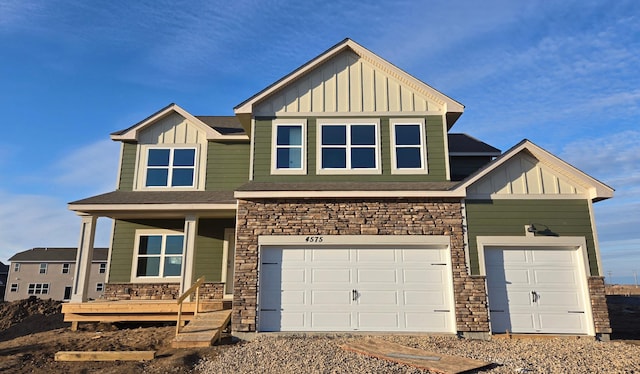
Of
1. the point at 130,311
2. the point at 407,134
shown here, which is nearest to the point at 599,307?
the point at 407,134

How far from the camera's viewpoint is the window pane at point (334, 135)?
12.0 m

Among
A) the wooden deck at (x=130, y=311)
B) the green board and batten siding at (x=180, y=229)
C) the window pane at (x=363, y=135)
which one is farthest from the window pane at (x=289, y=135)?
the wooden deck at (x=130, y=311)

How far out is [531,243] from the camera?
10500 mm

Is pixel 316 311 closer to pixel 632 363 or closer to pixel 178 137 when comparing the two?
pixel 632 363

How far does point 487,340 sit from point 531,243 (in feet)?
9.16

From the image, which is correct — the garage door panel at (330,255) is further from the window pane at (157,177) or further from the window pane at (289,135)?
the window pane at (157,177)

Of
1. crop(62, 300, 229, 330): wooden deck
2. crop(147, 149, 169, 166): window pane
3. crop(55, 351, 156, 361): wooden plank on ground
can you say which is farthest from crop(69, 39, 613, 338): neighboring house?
crop(55, 351, 156, 361): wooden plank on ground

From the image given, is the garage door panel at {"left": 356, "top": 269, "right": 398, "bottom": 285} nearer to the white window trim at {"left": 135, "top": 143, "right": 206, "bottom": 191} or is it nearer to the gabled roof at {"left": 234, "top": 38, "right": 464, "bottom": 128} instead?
the gabled roof at {"left": 234, "top": 38, "right": 464, "bottom": 128}

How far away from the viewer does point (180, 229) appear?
1397 cm

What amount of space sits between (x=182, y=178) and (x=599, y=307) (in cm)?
1289

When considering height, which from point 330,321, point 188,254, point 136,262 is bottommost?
point 330,321

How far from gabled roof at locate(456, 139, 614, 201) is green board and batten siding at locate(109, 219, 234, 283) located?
7945 mm

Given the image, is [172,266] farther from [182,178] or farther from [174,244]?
[182,178]

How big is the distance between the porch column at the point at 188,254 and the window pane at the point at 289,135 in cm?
363
